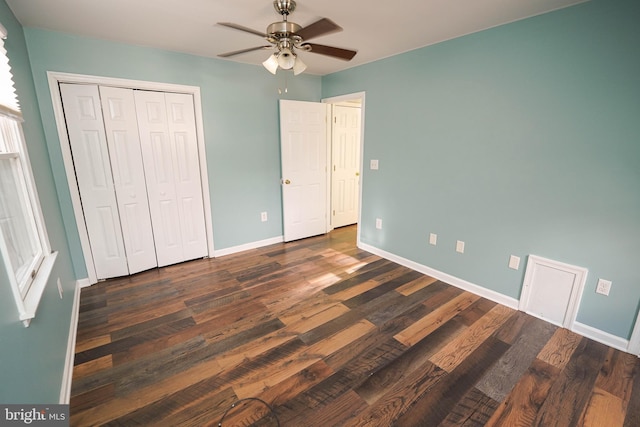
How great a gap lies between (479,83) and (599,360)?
2336 mm

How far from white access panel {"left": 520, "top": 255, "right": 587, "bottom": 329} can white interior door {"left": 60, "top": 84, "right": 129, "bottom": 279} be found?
407 cm

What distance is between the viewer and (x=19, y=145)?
70.0 inches

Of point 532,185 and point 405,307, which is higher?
Answer: point 532,185

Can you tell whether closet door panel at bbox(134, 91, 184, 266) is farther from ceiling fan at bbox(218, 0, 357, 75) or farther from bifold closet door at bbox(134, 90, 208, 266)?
ceiling fan at bbox(218, 0, 357, 75)

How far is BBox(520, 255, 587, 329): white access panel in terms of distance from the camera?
2199 millimetres

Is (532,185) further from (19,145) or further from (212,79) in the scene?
(19,145)

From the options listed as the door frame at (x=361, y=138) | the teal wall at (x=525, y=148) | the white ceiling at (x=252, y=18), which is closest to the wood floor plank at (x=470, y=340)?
the teal wall at (x=525, y=148)

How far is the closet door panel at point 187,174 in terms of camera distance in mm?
3143

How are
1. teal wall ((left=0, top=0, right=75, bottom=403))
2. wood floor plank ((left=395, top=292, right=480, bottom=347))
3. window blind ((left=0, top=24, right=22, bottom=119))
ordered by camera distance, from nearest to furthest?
teal wall ((left=0, top=0, right=75, bottom=403)) < window blind ((left=0, top=24, right=22, bottom=119)) < wood floor plank ((left=395, top=292, right=480, bottom=347))

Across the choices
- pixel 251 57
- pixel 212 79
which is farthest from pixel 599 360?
pixel 212 79

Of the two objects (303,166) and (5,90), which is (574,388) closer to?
(303,166)

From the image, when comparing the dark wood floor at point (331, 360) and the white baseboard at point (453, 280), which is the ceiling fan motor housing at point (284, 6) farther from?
the white baseboard at point (453, 280)

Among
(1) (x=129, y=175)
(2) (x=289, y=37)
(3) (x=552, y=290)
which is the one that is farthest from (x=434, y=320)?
(1) (x=129, y=175)

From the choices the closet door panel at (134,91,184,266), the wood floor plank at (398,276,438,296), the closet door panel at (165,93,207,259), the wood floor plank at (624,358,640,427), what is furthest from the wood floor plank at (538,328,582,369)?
the closet door panel at (134,91,184,266)
